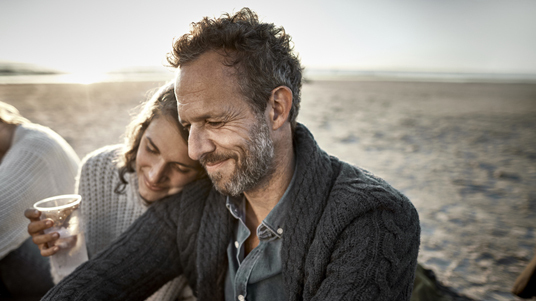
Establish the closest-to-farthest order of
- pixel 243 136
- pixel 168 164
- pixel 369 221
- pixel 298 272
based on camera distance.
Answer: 1. pixel 369 221
2. pixel 298 272
3. pixel 243 136
4. pixel 168 164

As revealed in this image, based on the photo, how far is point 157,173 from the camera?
222 cm

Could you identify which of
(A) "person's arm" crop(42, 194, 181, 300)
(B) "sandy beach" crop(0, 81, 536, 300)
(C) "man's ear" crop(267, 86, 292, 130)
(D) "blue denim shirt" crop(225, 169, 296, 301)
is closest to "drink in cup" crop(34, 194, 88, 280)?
(A) "person's arm" crop(42, 194, 181, 300)

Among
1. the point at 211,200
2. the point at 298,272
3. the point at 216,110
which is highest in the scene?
the point at 216,110

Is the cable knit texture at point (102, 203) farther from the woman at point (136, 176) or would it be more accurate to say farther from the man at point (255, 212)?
the man at point (255, 212)

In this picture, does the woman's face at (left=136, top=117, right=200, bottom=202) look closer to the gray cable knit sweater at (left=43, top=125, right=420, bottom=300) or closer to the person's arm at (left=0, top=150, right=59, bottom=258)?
the gray cable knit sweater at (left=43, top=125, right=420, bottom=300)

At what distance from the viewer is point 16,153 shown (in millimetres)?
2715

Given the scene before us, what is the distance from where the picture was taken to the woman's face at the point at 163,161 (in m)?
2.22

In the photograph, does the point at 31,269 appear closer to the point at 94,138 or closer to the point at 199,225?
the point at 199,225

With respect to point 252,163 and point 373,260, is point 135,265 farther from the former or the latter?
point 373,260

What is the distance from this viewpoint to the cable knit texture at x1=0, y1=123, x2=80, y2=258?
2561mm

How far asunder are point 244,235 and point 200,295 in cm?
43

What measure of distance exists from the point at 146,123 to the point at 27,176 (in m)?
1.09

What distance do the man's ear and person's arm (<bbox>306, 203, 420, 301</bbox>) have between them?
0.68 m

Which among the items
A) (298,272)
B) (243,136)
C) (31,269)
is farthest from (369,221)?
(31,269)
